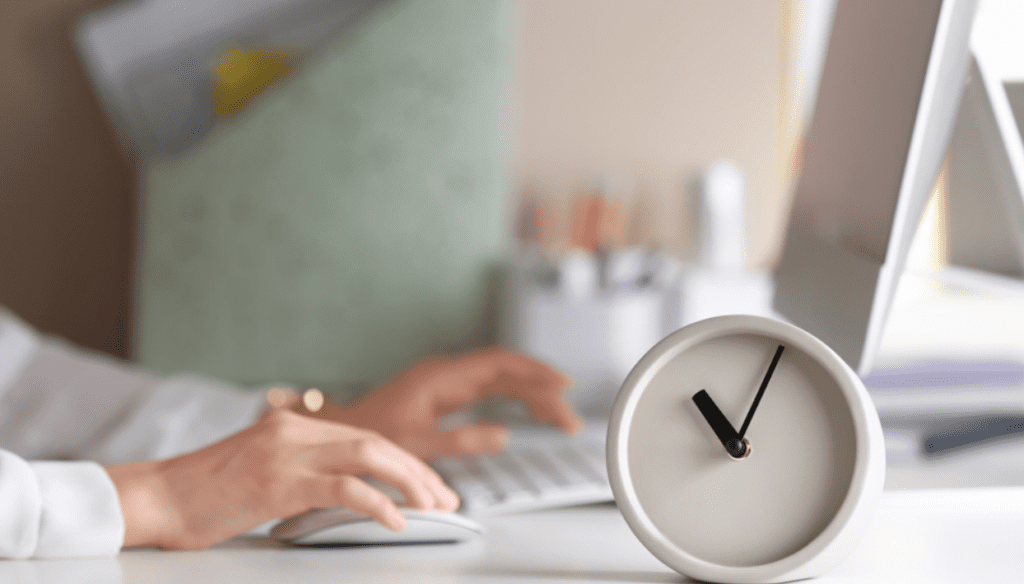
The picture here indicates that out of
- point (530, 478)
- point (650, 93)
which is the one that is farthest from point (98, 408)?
point (650, 93)

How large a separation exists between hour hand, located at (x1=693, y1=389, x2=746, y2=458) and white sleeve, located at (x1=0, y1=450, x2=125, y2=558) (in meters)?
0.31

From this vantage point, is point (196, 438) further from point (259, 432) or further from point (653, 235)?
point (653, 235)

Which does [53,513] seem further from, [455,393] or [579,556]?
[455,393]

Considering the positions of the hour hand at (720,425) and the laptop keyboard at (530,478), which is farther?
the laptop keyboard at (530,478)

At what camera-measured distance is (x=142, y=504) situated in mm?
452

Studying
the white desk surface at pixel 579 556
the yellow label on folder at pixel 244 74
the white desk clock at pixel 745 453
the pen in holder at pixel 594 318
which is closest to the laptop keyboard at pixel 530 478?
the white desk surface at pixel 579 556

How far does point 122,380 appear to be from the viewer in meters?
0.86

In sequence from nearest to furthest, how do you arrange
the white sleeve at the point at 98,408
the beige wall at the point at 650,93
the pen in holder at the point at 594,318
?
the white sleeve at the point at 98,408, the pen in holder at the point at 594,318, the beige wall at the point at 650,93

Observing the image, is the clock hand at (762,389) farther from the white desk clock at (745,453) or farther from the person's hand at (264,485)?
the person's hand at (264,485)

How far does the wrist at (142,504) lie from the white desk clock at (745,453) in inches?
9.7

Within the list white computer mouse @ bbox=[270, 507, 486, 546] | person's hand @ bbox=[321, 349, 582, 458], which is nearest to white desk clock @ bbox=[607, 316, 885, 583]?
white computer mouse @ bbox=[270, 507, 486, 546]

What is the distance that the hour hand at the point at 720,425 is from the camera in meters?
0.40

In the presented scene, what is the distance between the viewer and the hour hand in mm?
396

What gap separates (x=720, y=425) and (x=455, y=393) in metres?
0.46
